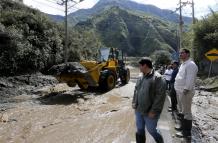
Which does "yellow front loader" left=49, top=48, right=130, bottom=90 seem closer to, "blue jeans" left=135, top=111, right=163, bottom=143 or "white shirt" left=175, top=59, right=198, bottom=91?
"white shirt" left=175, top=59, right=198, bottom=91

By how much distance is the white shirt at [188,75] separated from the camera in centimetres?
866

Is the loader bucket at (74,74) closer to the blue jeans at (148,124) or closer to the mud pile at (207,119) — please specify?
the mud pile at (207,119)

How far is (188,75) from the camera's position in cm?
873

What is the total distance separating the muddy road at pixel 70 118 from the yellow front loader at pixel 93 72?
2.00ft

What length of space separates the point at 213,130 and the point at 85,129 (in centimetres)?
369

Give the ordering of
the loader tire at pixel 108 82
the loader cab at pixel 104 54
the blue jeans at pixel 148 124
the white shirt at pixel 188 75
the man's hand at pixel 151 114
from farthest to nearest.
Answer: the loader cab at pixel 104 54 → the loader tire at pixel 108 82 → the white shirt at pixel 188 75 → the blue jeans at pixel 148 124 → the man's hand at pixel 151 114

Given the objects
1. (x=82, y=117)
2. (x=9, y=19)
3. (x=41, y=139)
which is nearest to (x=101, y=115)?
(x=82, y=117)

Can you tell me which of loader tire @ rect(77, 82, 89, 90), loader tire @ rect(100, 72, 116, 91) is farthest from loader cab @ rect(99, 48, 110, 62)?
loader tire @ rect(77, 82, 89, 90)

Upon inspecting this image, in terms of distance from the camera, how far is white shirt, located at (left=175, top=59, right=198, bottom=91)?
28.4 ft

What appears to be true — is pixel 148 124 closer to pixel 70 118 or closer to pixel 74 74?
pixel 70 118

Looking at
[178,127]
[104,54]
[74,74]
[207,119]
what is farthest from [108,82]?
[178,127]

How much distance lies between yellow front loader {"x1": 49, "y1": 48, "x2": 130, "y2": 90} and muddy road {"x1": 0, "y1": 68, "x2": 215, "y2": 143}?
0.61 m

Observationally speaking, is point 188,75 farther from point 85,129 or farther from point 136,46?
point 136,46

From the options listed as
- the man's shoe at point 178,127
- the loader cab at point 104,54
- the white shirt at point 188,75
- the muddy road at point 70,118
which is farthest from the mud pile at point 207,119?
the loader cab at point 104,54
